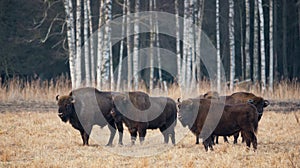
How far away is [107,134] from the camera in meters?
19.5

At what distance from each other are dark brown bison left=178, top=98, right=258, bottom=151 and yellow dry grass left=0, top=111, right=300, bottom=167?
0.40 metres

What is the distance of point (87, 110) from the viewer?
57.6ft

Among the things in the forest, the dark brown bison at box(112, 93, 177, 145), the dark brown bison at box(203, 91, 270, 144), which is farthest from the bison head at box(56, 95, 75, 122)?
the forest

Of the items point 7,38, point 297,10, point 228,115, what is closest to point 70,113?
point 228,115

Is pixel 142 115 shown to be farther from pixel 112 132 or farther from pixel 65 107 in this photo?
pixel 65 107

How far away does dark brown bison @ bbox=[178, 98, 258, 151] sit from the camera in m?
15.1

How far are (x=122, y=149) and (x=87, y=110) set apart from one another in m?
2.12

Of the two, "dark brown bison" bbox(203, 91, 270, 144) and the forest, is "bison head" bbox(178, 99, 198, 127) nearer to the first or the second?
"dark brown bison" bbox(203, 91, 270, 144)

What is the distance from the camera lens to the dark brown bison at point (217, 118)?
15.1 metres

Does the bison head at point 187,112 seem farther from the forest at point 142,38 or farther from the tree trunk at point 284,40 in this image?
the tree trunk at point 284,40

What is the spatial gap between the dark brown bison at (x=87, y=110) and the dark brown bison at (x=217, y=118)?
2452 mm

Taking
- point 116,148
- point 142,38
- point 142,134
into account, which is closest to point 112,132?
point 142,134

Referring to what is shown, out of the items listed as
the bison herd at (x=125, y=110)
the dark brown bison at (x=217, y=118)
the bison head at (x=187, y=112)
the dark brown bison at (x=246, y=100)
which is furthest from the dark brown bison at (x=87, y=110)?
the dark brown bison at (x=246, y=100)

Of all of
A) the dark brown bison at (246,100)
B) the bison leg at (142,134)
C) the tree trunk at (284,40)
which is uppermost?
the tree trunk at (284,40)
